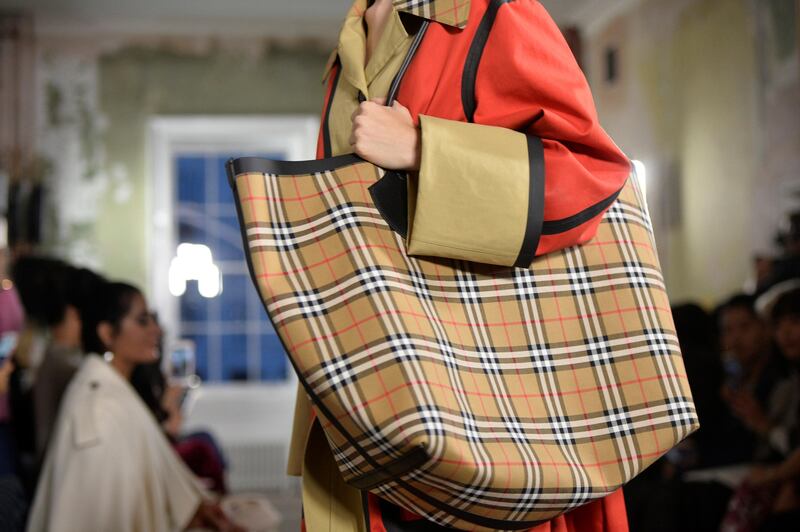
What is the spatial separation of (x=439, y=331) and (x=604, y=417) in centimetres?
16

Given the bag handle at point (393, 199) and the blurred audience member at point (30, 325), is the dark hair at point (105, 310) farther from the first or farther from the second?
the bag handle at point (393, 199)

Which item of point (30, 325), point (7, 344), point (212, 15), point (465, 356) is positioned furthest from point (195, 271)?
point (465, 356)

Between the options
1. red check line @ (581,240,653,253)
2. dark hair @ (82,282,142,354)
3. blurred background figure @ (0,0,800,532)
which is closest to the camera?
red check line @ (581,240,653,253)

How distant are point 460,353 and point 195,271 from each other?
485 cm

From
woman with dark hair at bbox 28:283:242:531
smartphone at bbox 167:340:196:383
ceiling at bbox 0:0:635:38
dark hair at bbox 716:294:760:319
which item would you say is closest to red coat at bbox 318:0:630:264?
woman with dark hair at bbox 28:283:242:531

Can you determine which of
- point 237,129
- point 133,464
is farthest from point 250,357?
point 133,464

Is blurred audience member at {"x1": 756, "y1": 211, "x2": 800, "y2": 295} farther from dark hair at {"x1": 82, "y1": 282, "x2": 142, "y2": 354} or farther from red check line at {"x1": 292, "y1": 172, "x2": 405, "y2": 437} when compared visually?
red check line at {"x1": 292, "y1": 172, "x2": 405, "y2": 437}

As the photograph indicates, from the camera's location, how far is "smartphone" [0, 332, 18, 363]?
104 inches

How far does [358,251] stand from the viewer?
695 mm

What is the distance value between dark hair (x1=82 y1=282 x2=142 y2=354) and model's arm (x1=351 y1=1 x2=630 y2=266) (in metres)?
1.93

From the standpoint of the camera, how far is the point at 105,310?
8.32 ft

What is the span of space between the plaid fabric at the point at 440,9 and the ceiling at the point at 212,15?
14.4 feet

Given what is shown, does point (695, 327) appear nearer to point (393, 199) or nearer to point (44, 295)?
point (44, 295)

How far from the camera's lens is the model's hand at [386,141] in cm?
74
